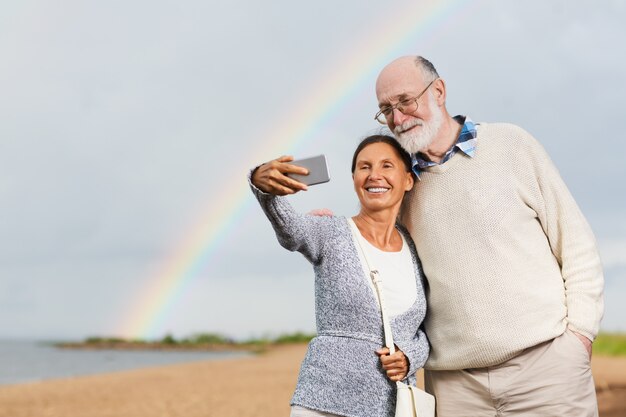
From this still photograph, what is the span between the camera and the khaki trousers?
Result: 133 inches

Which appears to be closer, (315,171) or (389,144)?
(315,171)

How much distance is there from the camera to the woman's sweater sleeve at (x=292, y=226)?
2873 mm

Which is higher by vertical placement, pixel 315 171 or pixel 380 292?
pixel 315 171

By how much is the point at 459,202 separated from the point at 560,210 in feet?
1.61

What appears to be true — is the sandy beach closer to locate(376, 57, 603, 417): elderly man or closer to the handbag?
locate(376, 57, 603, 417): elderly man

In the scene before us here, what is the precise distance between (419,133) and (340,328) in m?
1.01

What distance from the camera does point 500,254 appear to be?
3381 mm

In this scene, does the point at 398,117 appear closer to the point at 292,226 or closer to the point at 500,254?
the point at 500,254

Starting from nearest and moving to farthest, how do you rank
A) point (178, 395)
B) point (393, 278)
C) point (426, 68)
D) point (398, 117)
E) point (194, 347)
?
point (393, 278) < point (398, 117) < point (426, 68) < point (178, 395) < point (194, 347)

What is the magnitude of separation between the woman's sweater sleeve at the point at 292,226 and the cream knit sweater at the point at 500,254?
0.59 meters

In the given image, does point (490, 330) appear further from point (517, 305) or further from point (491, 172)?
point (491, 172)

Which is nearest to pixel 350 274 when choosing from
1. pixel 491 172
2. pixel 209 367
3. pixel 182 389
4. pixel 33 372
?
pixel 491 172

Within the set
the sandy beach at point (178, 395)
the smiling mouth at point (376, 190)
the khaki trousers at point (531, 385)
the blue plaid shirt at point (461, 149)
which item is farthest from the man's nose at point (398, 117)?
the sandy beach at point (178, 395)

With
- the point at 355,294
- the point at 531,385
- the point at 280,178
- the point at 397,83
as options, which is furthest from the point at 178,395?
the point at 280,178
